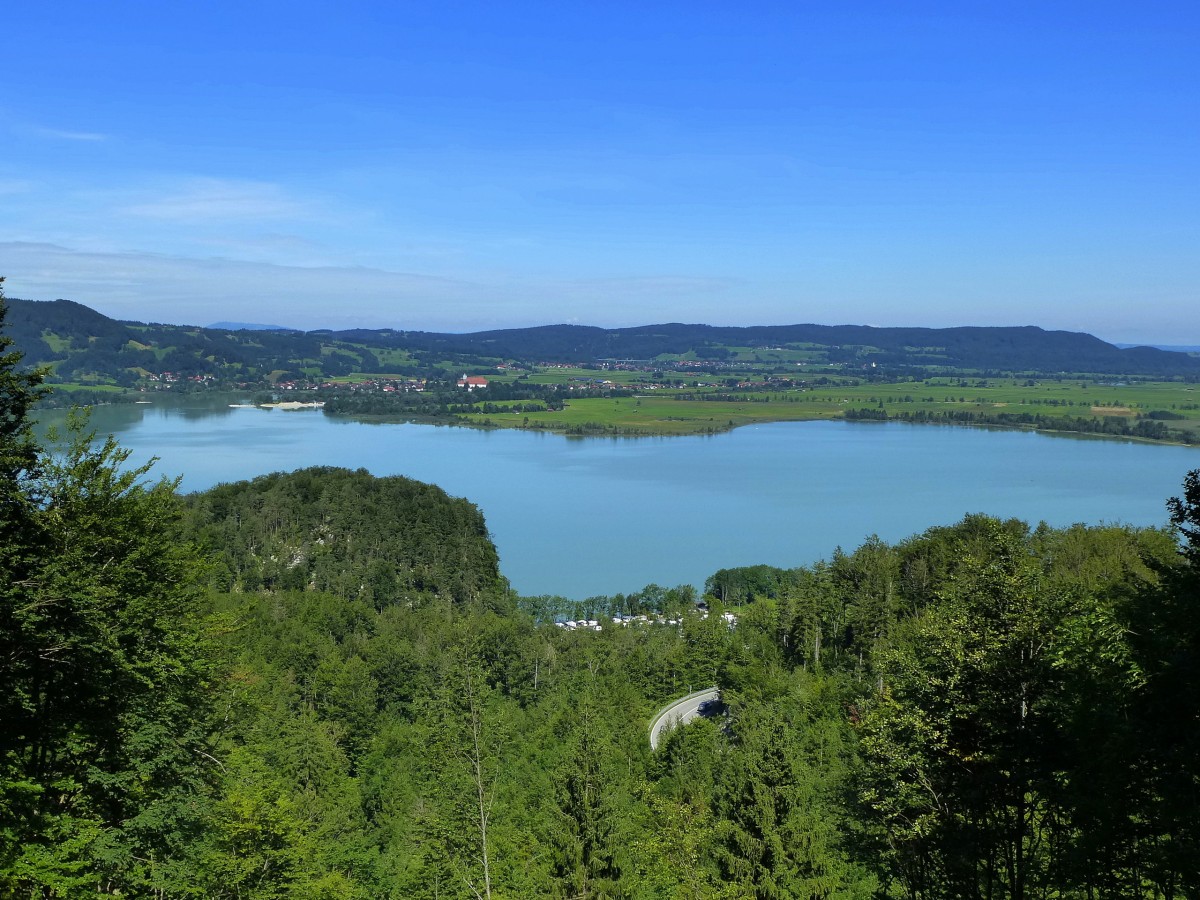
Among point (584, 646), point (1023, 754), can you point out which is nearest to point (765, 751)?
point (1023, 754)

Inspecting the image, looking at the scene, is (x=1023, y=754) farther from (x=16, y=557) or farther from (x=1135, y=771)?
(x=16, y=557)

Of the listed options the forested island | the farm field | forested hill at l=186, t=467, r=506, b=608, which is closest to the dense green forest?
forested hill at l=186, t=467, r=506, b=608

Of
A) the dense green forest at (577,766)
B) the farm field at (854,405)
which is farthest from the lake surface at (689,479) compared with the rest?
the dense green forest at (577,766)

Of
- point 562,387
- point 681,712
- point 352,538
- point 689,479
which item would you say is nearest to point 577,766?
point 681,712

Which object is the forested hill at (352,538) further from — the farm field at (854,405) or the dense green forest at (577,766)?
the farm field at (854,405)

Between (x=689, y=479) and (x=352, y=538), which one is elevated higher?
(x=352, y=538)

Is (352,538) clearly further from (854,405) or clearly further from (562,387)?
(562,387)
